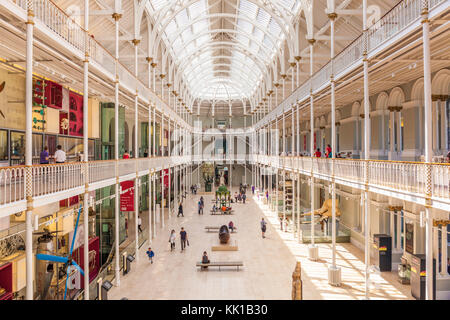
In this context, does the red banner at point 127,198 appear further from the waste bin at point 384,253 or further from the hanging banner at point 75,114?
the waste bin at point 384,253

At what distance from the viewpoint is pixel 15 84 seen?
38.3ft

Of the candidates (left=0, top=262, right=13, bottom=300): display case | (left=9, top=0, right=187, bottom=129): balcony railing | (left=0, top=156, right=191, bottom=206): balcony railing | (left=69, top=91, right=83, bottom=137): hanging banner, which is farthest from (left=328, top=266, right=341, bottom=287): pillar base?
(left=69, top=91, right=83, bottom=137): hanging banner

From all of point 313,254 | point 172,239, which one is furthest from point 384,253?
point 172,239

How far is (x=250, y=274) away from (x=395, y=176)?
7672mm

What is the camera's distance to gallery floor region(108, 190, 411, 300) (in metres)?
11.9

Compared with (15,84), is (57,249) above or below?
below

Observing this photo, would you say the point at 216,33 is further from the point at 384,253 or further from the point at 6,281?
the point at 6,281

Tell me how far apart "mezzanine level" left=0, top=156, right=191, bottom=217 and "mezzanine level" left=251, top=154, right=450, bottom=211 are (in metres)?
8.97

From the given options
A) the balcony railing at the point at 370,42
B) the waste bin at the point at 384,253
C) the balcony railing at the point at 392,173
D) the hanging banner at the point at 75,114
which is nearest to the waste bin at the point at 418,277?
the waste bin at the point at 384,253

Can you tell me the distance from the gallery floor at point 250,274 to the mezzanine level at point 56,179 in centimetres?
453
